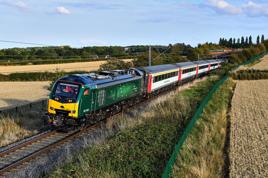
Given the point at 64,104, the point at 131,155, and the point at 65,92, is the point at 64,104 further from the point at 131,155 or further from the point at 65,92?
the point at 131,155

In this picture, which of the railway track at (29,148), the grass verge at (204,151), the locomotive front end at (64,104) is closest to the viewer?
the grass verge at (204,151)

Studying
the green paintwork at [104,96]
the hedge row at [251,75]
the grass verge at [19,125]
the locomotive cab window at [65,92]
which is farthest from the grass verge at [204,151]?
the hedge row at [251,75]

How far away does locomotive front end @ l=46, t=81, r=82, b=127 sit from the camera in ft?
56.3

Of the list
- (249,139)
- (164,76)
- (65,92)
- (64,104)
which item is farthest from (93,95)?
(164,76)

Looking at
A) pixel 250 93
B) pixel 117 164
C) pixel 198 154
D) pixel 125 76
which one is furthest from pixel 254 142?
pixel 250 93

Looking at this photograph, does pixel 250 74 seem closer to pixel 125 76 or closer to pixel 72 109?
pixel 125 76

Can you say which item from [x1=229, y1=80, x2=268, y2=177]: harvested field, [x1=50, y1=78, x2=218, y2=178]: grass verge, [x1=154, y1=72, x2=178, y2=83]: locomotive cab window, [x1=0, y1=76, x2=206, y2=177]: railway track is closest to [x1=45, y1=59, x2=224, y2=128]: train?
[x1=0, y1=76, x2=206, y2=177]: railway track

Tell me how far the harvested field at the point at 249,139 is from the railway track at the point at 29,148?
24.4 feet

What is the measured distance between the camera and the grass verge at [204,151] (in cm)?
1011

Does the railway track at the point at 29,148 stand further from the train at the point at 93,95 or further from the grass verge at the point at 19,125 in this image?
the grass verge at the point at 19,125

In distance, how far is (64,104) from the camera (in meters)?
17.3

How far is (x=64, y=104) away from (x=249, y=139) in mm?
8546

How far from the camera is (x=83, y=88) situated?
17.4 m

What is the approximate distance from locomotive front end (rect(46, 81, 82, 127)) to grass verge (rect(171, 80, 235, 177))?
5.78 meters
